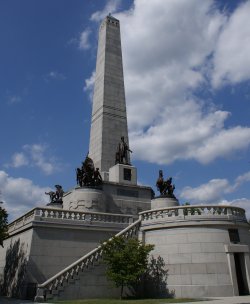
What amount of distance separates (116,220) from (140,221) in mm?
2499

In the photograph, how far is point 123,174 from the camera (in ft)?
103

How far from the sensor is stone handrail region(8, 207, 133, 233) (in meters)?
20.7

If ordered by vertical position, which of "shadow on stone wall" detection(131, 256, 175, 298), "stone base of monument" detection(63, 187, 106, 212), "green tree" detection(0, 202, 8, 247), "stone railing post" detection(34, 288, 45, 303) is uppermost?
"stone base of monument" detection(63, 187, 106, 212)

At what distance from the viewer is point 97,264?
18.5 metres

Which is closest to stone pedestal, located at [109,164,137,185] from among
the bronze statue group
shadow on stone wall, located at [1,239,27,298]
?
the bronze statue group

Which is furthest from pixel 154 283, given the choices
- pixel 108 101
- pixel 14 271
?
pixel 108 101

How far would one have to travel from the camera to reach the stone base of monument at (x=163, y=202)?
98.7 ft

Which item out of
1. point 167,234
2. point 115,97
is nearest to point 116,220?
point 167,234

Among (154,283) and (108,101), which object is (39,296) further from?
(108,101)

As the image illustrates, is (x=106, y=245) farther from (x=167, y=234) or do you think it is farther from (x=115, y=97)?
(x=115, y=97)

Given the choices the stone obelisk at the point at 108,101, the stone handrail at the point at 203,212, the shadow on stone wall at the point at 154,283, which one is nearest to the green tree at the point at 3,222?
the shadow on stone wall at the point at 154,283

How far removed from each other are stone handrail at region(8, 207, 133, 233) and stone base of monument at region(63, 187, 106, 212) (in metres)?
4.24

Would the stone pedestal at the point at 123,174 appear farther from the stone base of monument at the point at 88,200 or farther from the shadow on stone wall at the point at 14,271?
the shadow on stone wall at the point at 14,271

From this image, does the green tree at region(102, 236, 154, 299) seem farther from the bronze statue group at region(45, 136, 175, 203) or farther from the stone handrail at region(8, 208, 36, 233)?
the bronze statue group at region(45, 136, 175, 203)
